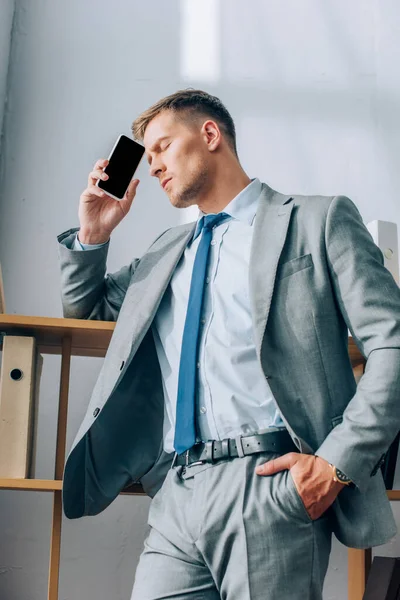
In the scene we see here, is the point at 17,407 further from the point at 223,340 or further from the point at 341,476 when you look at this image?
the point at 341,476

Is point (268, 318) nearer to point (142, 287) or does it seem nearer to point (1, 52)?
point (142, 287)

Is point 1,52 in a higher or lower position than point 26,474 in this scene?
higher

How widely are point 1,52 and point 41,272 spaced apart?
0.64m

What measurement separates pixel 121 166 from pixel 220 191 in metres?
0.23

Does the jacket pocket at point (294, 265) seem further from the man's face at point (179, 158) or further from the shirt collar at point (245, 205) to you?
the man's face at point (179, 158)

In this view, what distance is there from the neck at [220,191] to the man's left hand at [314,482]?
0.62 metres

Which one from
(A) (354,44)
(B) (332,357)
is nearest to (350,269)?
(B) (332,357)

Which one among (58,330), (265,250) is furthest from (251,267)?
(58,330)

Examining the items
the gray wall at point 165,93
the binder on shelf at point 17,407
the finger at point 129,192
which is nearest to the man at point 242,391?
the finger at point 129,192

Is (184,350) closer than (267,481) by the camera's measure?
No

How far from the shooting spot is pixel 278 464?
136 centimetres

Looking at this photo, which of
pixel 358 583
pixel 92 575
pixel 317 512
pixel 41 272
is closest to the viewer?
pixel 317 512

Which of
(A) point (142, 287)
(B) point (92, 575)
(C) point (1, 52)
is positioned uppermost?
(C) point (1, 52)

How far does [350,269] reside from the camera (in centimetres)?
148
